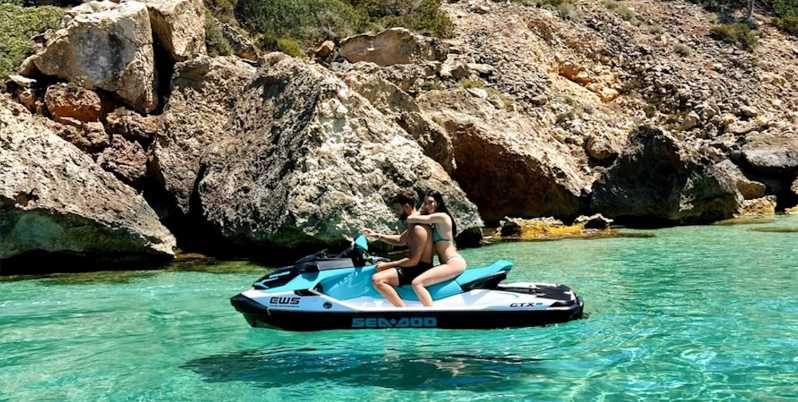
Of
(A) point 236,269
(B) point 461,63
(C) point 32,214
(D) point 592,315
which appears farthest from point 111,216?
(B) point 461,63

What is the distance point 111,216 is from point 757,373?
1096 centimetres

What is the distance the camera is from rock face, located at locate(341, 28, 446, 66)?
27.1m

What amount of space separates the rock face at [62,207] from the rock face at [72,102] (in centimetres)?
270

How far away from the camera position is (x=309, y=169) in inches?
547

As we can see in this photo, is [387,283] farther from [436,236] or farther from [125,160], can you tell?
[125,160]

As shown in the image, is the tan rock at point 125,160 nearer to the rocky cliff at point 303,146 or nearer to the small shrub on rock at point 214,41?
the rocky cliff at point 303,146

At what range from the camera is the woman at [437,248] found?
24.6 feet

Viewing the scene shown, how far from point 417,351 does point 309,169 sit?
7.47 m

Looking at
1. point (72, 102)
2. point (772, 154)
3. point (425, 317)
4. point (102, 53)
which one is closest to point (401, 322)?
point (425, 317)

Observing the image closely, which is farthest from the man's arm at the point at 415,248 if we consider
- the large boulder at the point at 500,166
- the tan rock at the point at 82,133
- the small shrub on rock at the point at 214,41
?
the small shrub on rock at the point at 214,41

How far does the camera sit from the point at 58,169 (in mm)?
13781

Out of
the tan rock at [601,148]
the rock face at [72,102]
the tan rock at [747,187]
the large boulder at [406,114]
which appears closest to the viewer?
the rock face at [72,102]

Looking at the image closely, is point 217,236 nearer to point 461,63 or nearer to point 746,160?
point 461,63

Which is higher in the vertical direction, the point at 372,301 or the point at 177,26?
the point at 177,26
